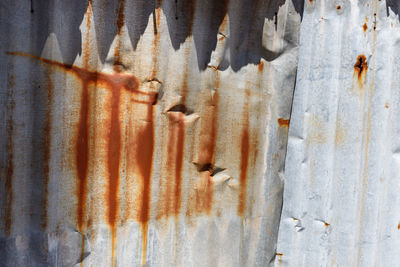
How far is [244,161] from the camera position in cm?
206

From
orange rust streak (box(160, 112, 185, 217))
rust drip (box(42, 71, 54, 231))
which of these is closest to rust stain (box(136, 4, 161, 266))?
orange rust streak (box(160, 112, 185, 217))

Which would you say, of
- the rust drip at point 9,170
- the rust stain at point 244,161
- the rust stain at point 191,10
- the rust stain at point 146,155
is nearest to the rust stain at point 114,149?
the rust stain at point 146,155

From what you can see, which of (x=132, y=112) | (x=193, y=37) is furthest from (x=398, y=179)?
(x=132, y=112)

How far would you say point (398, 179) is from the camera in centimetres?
247

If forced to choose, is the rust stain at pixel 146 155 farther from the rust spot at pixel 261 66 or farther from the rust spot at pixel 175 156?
the rust spot at pixel 261 66

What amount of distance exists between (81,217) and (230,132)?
98 centimetres

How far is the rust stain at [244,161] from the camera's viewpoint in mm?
2045

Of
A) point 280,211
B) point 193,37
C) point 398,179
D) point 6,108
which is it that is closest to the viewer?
point 6,108

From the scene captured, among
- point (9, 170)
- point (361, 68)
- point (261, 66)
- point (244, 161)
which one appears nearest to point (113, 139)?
point (9, 170)

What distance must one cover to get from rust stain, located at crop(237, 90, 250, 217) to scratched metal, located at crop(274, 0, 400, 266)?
371 mm

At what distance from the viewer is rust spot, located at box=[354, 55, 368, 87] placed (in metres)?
2.31

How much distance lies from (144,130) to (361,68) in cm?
157

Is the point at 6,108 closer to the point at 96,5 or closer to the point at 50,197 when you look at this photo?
the point at 50,197

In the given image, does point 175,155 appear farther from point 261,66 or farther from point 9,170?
point 9,170
